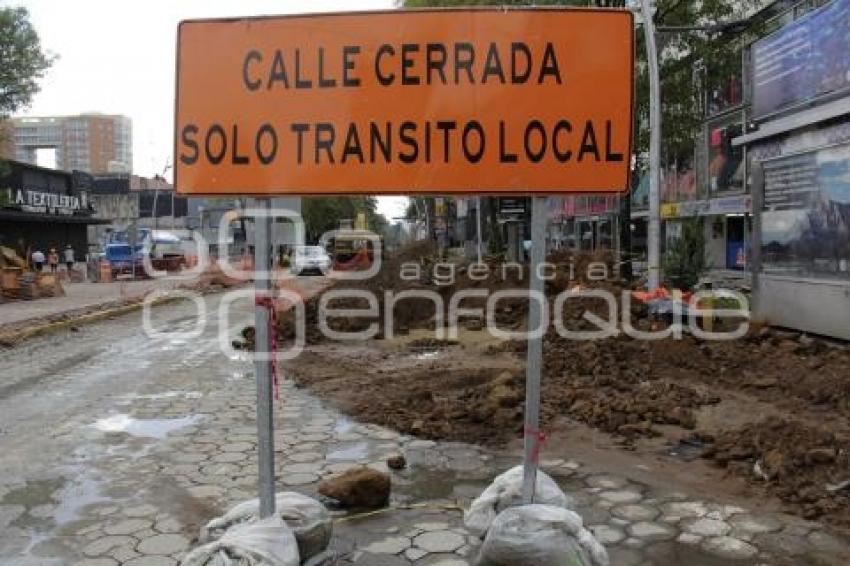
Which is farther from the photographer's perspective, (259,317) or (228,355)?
(228,355)

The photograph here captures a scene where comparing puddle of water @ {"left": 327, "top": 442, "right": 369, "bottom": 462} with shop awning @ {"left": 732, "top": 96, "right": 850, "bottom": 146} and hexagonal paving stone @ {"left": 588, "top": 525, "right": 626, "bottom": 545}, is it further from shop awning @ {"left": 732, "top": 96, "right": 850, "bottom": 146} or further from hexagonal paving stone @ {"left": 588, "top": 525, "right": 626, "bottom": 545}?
shop awning @ {"left": 732, "top": 96, "right": 850, "bottom": 146}

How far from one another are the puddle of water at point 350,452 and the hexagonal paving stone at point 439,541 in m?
1.73

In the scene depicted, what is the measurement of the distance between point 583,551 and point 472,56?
2.26m

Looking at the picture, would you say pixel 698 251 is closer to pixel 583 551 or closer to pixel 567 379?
pixel 567 379

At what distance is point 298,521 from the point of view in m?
4.17

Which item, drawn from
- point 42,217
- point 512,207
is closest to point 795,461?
point 512,207

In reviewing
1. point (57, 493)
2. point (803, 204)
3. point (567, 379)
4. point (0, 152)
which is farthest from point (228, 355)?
point (0, 152)

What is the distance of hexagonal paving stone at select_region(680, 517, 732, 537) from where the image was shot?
4715mm

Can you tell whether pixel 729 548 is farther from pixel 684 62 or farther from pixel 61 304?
pixel 61 304

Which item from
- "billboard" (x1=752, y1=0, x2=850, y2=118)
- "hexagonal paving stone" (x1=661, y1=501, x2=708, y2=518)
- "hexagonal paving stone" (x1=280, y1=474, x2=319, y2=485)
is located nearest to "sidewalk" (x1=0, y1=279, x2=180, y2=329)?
"hexagonal paving stone" (x1=280, y1=474, x2=319, y2=485)

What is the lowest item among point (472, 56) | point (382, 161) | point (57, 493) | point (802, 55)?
point (57, 493)

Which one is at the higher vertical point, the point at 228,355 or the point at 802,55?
the point at 802,55

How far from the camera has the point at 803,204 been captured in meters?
10.9

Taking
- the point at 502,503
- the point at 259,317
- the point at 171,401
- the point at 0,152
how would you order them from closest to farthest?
1. the point at 259,317
2. the point at 502,503
3. the point at 171,401
4. the point at 0,152
